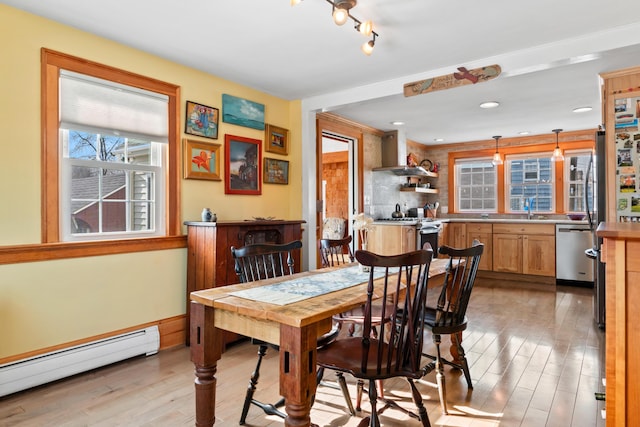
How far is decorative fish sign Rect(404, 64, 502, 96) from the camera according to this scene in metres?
3.13

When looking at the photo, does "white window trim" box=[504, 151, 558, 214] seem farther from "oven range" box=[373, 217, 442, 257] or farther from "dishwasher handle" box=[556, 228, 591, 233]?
"oven range" box=[373, 217, 442, 257]

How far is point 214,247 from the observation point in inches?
120

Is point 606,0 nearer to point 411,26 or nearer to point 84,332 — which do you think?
point 411,26

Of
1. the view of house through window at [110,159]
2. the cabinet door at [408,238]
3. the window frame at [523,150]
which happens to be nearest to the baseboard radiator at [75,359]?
the view of house through window at [110,159]

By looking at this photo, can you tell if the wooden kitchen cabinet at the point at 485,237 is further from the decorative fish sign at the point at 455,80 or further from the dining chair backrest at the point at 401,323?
the dining chair backrest at the point at 401,323

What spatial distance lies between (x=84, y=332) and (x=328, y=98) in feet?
9.96

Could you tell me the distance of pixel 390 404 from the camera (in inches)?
75.8

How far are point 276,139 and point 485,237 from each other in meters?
3.86

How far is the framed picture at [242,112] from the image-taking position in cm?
362

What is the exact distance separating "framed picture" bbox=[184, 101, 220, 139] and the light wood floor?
73.0 inches

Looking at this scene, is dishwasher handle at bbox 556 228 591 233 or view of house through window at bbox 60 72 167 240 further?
dishwasher handle at bbox 556 228 591 233

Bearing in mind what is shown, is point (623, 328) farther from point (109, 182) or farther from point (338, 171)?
point (338, 171)

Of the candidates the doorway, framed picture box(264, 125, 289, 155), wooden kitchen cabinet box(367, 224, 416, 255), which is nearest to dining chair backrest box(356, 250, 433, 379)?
the doorway

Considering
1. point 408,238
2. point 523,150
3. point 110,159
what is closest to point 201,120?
point 110,159
